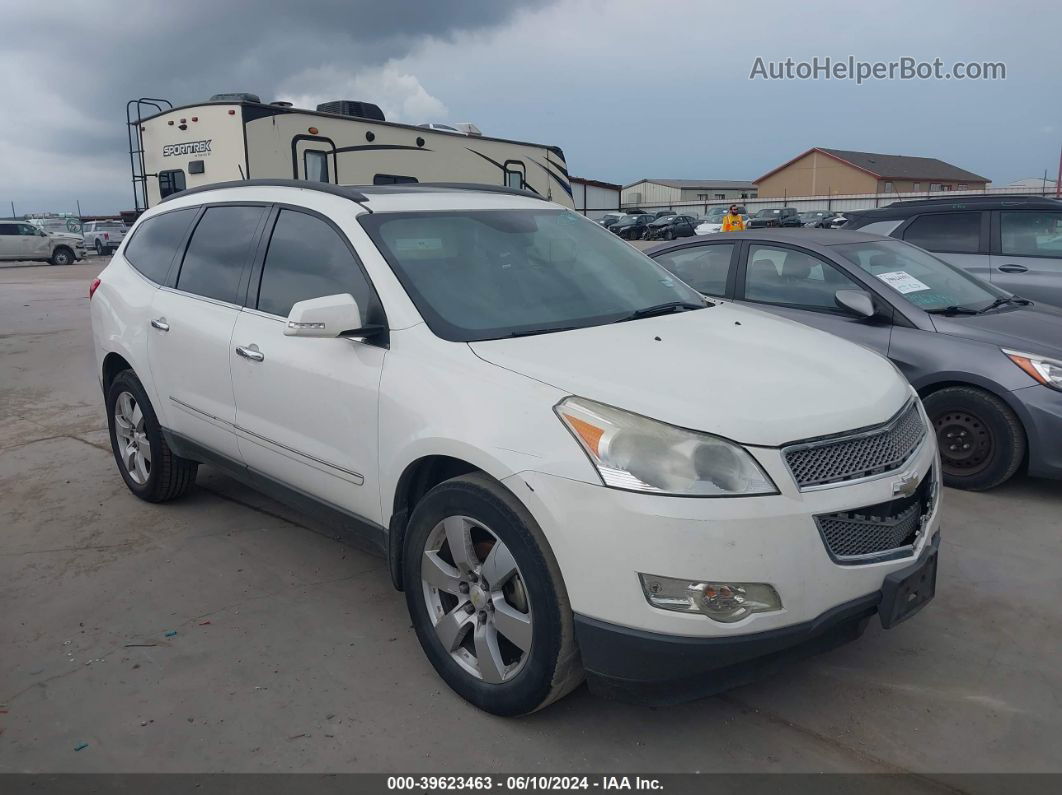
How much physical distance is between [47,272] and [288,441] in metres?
28.2

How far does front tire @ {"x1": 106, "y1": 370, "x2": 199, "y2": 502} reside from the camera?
4.83 meters

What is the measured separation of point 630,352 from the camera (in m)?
3.03

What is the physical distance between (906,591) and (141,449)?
4189mm

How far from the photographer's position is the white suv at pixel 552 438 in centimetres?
249

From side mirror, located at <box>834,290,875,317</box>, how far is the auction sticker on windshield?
282 mm

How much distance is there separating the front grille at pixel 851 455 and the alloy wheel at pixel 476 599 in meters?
0.93

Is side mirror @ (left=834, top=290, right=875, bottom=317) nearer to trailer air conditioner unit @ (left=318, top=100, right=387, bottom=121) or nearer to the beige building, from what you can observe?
trailer air conditioner unit @ (left=318, top=100, right=387, bottom=121)

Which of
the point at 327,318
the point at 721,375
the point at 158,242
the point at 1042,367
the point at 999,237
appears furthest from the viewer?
the point at 999,237

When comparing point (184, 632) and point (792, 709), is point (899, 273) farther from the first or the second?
point (184, 632)

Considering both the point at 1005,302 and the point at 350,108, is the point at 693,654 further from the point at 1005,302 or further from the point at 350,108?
the point at 350,108

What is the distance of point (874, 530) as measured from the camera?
2693mm

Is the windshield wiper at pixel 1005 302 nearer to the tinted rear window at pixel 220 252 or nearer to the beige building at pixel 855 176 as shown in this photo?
the tinted rear window at pixel 220 252

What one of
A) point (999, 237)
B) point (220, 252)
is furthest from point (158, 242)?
point (999, 237)

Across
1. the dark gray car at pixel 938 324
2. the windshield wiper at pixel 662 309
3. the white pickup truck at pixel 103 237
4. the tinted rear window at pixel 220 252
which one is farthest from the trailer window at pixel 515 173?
the white pickup truck at pixel 103 237
